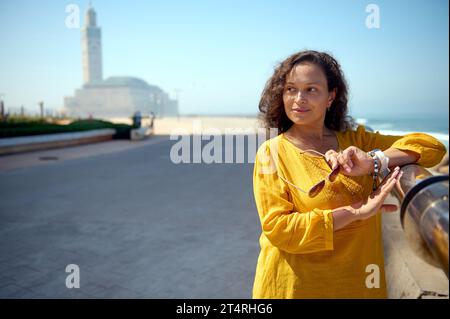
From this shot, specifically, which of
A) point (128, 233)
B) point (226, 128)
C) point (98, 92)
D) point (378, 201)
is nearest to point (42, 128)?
point (128, 233)

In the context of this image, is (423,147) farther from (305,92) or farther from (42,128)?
(42,128)

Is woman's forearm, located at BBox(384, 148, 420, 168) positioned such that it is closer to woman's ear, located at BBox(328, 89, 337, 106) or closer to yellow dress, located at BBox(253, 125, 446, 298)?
yellow dress, located at BBox(253, 125, 446, 298)

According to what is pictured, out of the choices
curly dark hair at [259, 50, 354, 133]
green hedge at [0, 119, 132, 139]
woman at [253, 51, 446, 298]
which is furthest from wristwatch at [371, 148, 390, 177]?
green hedge at [0, 119, 132, 139]

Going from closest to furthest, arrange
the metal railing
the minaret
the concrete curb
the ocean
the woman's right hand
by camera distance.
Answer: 1. the metal railing
2. the woman's right hand
3. the concrete curb
4. the ocean
5. the minaret

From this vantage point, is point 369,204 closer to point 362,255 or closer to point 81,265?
point 362,255

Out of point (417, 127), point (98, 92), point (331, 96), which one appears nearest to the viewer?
point (331, 96)

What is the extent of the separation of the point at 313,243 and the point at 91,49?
200m

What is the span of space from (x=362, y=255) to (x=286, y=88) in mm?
715

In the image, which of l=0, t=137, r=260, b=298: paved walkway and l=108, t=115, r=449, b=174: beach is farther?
l=108, t=115, r=449, b=174: beach

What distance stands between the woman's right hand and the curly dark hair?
0.56 m

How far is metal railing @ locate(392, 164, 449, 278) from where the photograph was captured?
2.15 feet

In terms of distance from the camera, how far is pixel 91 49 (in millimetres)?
183875

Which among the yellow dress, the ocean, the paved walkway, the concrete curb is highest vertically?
the yellow dress
